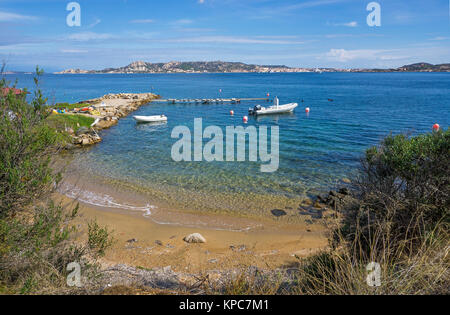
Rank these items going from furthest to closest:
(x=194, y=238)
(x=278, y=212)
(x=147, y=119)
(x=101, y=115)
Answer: (x=101, y=115) → (x=147, y=119) → (x=278, y=212) → (x=194, y=238)

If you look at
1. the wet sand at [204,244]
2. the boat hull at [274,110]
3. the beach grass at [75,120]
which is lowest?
the wet sand at [204,244]

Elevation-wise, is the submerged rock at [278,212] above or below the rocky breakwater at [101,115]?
below

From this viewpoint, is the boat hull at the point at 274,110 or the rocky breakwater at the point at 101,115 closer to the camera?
the rocky breakwater at the point at 101,115

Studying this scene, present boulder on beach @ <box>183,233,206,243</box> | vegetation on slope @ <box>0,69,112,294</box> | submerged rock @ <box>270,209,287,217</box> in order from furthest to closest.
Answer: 1. submerged rock @ <box>270,209,287,217</box>
2. boulder on beach @ <box>183,233,206,243</box>
3. vegetation on slope @ <box>0,69,112,294</box>

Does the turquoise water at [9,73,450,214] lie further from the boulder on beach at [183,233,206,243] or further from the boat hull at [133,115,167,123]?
the boulder on beach at [183,233,206,243]

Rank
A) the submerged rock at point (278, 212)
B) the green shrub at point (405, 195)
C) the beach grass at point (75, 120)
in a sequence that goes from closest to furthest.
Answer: the green shrub at point (405, 195) < the submerged rock at point (278, 212) < the beach grass at point (75, 120)

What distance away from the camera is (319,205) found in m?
14.5

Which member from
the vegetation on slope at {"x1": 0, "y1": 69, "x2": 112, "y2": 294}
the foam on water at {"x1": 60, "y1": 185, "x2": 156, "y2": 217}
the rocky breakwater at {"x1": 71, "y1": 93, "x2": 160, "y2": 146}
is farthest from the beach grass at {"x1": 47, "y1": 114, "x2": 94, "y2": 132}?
the vegetation on slope at {"x1": 0, "y1": 69, "x2": 112, "y2": 294}

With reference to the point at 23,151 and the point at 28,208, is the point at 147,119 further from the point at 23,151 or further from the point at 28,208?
the point at 28,208

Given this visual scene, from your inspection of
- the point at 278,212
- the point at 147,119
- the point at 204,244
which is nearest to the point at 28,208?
the point at 204,244

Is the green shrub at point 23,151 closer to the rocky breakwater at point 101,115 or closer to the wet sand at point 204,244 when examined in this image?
the wet sand at point 204,244

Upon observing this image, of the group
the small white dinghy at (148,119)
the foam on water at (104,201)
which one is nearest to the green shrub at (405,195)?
the foam on water at (104,201)

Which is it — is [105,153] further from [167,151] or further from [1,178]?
[1,178]

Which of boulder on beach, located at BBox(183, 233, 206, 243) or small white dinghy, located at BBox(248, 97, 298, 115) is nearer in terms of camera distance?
boulder on beach, located at BBox(183, 233, 206, 243)
